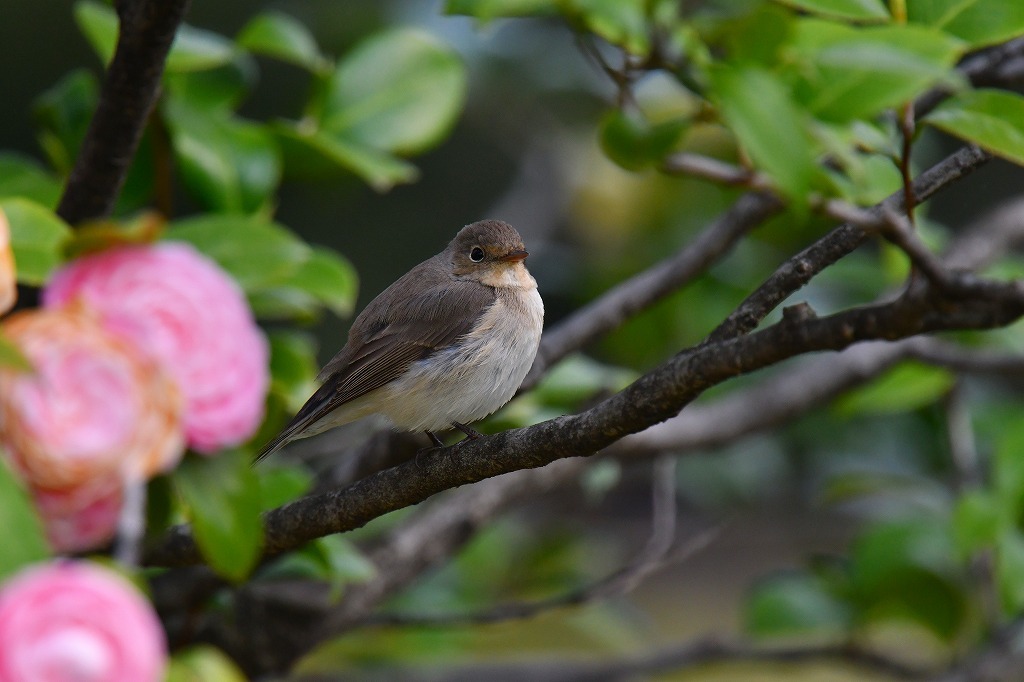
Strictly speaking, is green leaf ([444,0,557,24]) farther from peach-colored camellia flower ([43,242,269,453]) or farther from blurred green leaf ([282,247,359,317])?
peach-colored camellia flower ([43,242,269,453])

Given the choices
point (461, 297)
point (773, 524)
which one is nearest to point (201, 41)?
point (461, 297)

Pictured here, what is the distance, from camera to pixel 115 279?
0.67 m

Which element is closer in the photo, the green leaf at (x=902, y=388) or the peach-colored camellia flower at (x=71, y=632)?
the peach-colored camellia flower at (x=71, y=632)

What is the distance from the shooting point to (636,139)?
1.44m

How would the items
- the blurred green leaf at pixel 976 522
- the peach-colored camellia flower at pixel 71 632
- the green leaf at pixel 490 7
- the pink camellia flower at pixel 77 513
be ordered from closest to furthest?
1. the peach-colored camellia flower at pixel 71 632
2. the pink camellia flower at pixel 77 513
3. the green leaf at pixel 490 7
4. the blurred green leaf at pixel 976 522

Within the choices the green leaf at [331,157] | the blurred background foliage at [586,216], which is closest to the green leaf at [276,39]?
the blurred background foliage at [586,216]

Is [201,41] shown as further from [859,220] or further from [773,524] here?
[773,524]

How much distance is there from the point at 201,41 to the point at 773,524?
279cm

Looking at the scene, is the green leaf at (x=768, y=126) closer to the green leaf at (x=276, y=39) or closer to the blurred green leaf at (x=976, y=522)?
the green leaf at (x=276, y=39)

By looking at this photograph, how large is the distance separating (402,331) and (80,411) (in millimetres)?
1428

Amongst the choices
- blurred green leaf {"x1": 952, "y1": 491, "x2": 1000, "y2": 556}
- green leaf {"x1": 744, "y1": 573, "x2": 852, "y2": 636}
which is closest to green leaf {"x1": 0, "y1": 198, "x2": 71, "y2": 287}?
blurred green leaf {"x1": 952, "y1": 491, "x2": 1000, "y2": 556}

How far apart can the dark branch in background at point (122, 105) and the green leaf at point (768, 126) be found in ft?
1.98

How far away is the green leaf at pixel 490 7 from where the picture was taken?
1.54 m

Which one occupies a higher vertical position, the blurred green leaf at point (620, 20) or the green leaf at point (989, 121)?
the green leaf at point (989, 121)
